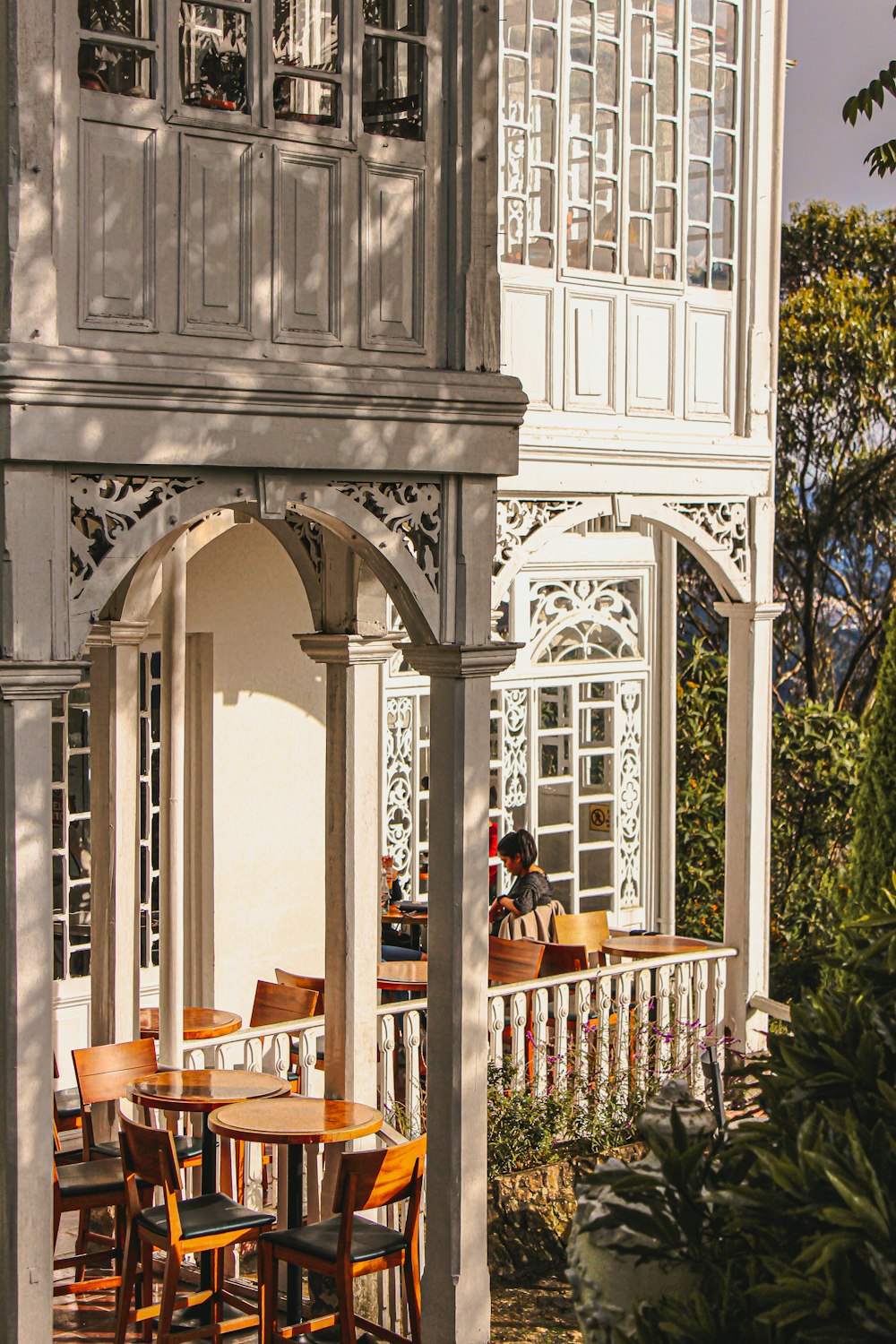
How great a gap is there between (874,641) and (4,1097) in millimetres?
19815

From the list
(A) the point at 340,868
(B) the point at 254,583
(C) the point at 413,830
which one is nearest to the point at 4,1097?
(A) the point at 340,868

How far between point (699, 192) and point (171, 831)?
5.80 m

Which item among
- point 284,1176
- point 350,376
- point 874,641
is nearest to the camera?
point 350,376

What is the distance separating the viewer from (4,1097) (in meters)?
5.84

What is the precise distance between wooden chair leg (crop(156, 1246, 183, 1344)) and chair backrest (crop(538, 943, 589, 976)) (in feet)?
14.5

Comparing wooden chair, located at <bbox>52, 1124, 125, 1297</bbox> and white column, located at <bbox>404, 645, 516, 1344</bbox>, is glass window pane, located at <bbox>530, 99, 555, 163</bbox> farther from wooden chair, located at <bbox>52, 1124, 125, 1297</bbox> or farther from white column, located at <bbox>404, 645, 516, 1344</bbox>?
wooden chair, located at <bbox>52, 1124, 125, 1297</bbox>

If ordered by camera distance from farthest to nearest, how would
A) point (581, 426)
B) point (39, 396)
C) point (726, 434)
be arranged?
1. point (726, 434)
2. point (581, 426)
3. point (39, 396)

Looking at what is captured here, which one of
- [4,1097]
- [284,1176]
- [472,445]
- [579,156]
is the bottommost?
[284,1176]

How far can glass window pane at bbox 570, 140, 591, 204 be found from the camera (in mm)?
10695

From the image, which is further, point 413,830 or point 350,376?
point 413,830

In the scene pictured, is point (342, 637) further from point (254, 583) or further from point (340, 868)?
point (254, 583)

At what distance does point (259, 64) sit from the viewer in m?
6.43

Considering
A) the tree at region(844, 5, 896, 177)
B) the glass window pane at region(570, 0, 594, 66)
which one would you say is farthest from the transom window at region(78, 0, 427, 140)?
the glass window pane at region(570, 0, 594, 66)

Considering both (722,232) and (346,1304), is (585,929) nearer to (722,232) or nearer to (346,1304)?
(722,232)
